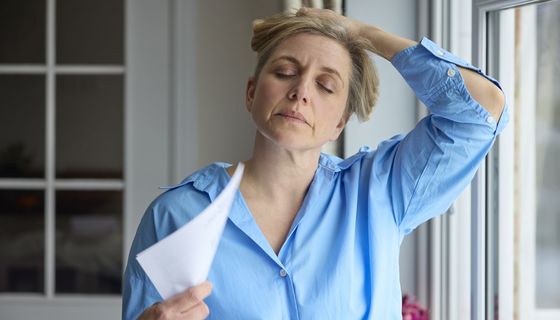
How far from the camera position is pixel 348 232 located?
1.42 m

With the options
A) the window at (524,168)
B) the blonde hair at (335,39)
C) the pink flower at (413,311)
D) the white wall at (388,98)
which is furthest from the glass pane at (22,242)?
the blonde hair at (335,39)

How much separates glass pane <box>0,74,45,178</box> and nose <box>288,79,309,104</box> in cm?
224

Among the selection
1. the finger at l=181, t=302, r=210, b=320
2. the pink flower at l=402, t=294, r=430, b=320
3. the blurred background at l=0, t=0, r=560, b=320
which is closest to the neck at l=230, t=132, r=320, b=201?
the finger at l=181, t=302, r=210, b=320

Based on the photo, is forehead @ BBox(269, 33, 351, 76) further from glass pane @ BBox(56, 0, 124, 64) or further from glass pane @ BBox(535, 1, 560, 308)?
glass pane @ BBox(56, 0, 124, 64)

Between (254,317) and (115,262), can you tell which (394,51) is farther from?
(115,262)

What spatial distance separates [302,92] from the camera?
138cm

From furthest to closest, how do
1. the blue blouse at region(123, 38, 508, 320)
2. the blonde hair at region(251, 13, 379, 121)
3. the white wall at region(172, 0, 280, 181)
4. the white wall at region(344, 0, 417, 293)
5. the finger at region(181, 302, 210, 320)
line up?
the white wall at region(172, 0, 280, 181)
the white wall at region(344, 0, 417, 293)
the blonde hair at region(251, 13, 379, 121)
the blue blouse at region(123, 38, 508, 320)
the finger at region(181, 302, 210, 320)

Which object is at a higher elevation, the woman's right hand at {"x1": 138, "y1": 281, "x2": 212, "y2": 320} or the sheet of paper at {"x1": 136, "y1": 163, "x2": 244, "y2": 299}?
the sheet of paper at {"x1": 136, "y1": 163, "x2": 244, "y2": 299}

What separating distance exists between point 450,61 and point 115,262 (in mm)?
2283

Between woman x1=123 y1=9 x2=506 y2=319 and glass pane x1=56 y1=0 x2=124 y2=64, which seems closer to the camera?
woman x1=123 y1=9 x2=506 y2=319

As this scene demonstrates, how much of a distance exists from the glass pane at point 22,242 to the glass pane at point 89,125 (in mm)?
191

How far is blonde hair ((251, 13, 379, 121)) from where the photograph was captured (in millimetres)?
1479

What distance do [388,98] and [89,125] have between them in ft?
4.95

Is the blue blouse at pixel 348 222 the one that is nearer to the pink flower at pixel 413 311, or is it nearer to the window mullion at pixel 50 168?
the pink flower at pixel 413 311
